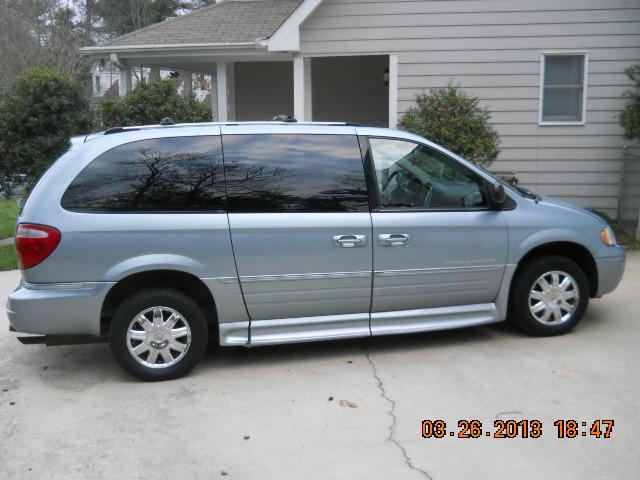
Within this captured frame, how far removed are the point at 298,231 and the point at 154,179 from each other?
1142 mm

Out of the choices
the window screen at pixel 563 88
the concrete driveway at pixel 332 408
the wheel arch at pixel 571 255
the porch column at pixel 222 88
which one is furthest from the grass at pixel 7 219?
the window screen at pixel 563 88

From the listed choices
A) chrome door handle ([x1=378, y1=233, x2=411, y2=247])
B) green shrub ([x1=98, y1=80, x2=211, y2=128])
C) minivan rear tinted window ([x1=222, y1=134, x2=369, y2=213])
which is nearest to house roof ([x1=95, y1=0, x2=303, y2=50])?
green shrub ([x1=98, y1=80, x2=211, y2=128])

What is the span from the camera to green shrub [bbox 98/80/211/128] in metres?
10.4

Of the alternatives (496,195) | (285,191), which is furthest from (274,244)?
(496,195)

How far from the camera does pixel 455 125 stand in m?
9.86

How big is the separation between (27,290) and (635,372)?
4530 millimetres

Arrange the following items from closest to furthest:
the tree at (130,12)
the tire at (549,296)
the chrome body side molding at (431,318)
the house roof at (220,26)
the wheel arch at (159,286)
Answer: the wheel arch at (159,286)
the chrome body side molding at (431,318)
the tire at (549,296)
the house roof at (220,26)
the tree at (130,12)

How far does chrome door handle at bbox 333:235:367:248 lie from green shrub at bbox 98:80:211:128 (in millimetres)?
6186

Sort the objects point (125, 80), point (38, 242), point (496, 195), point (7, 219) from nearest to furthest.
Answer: point (38, 242) < point (496, 195) < point (125, 80) < point (7, 219)

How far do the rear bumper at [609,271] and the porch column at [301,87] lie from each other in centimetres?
641

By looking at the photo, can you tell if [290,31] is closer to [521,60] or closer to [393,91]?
[393,91]

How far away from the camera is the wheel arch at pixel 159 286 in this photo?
491 cm

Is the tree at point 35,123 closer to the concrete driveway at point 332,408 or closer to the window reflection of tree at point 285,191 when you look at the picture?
the concrete driveway at point 332,408

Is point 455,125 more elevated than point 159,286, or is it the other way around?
point 455,125
